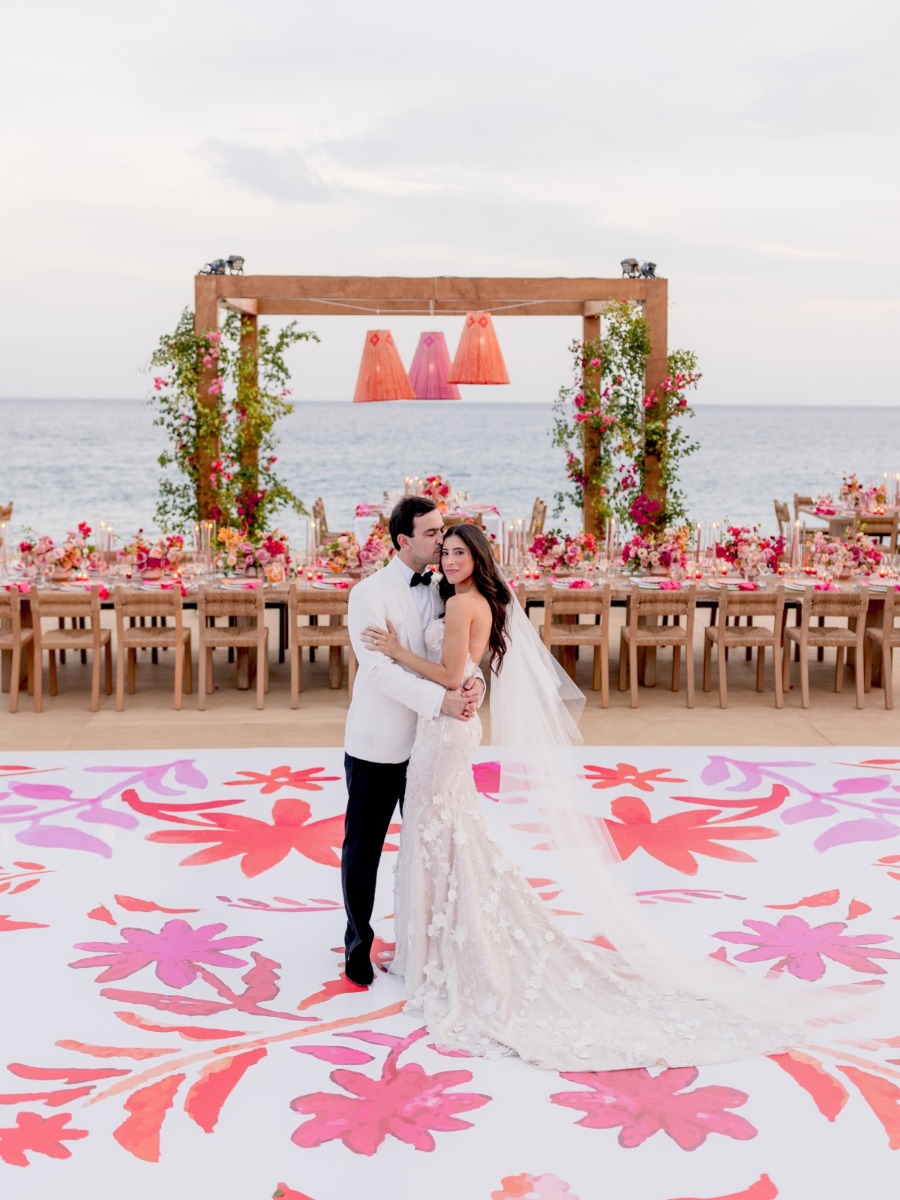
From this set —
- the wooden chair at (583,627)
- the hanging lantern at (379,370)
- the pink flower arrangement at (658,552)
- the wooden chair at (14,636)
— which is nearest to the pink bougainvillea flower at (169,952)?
the wooden chair at (14,636)

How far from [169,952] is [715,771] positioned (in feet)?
11.7

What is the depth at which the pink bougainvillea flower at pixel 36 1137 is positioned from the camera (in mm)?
3674

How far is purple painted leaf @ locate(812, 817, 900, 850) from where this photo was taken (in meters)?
6.27

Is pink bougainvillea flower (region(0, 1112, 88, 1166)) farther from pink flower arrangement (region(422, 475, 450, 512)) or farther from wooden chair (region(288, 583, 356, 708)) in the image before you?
pink flower arrangement (region(422, 475, 450, 512))

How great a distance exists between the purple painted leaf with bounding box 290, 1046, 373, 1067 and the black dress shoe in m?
0.45

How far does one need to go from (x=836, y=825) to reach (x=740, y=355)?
110 feet

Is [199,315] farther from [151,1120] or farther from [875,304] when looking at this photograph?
[875,304]

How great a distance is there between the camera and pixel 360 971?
4734 millimetres

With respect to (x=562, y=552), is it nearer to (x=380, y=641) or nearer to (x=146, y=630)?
(x=146, y=630)

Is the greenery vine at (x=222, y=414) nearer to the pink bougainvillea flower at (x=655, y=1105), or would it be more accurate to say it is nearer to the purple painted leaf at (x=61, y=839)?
the purple painted leaf at (x=61, y=839)

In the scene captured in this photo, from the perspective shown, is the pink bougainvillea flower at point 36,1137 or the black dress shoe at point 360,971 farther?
the black dress shoe at point 360,971

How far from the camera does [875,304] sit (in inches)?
1164

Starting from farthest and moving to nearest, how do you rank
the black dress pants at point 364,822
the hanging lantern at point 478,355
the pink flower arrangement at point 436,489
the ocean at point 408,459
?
the ocean at point 408,459, the pink flower arrangement at point 436,489, the hanging lantern at point 478,355, the black dress pants at point 364,822

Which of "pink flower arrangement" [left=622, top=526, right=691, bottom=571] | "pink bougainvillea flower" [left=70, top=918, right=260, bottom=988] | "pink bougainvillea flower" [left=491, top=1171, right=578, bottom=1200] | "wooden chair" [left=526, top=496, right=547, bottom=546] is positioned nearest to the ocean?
"wooden chair" [left=526, top=496, right=547, bottom=546]
